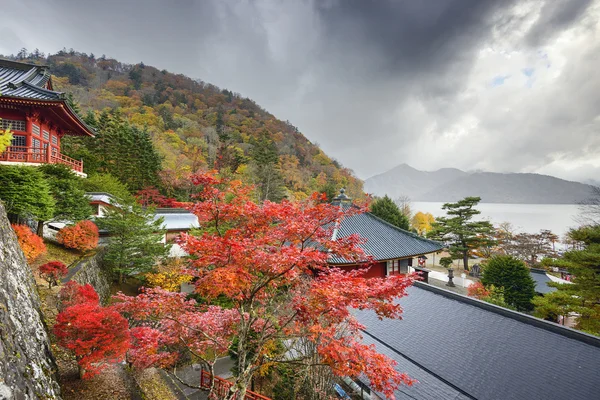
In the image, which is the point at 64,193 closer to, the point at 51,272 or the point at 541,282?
the point at 51,272

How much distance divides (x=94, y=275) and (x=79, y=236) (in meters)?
2.12

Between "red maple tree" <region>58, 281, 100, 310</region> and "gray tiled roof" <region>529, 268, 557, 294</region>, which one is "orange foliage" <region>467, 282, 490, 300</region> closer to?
"gray tiled roof" <region>529, 268, 557, 294</region>

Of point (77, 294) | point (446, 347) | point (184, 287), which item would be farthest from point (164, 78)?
point (446, 347)

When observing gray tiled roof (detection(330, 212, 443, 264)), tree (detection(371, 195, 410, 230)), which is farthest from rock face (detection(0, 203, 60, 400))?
tree (detection(371, 195, 410, 230))

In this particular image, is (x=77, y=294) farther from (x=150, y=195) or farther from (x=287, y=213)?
(x=150, y=195)

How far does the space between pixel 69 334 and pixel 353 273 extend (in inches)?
247

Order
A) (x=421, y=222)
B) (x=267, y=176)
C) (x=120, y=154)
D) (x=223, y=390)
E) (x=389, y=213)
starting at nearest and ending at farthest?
(x=223, y=390) < (x=120, y=154) < (x=389, y=213) < (x=267, y=176) < (x=421, y=222)

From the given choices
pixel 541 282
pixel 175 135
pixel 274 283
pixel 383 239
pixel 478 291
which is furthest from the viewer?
pixel 175 135

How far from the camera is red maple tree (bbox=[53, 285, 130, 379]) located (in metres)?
5.34

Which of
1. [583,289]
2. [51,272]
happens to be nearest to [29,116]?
[51,272]

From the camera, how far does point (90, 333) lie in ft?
18.0

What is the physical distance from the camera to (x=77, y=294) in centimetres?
724

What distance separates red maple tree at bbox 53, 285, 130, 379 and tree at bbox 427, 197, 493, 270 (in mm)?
31394

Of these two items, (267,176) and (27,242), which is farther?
(267,176)
